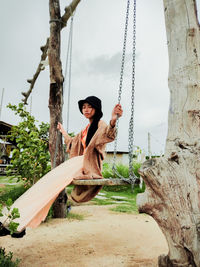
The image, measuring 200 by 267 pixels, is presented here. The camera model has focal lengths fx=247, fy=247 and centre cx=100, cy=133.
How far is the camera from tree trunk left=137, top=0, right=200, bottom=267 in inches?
61.2

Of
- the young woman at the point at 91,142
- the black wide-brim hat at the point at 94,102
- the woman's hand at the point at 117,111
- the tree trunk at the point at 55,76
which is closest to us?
the woman's hand at the point at 117,111

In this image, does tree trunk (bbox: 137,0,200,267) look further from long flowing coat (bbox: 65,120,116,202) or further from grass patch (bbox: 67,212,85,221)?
grass patch (bbox: 67,212,85,221)

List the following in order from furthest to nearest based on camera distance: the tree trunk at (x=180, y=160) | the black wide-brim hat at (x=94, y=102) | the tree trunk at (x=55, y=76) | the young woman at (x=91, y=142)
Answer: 1. the tree trunk at (x=55, y=76)
2. the black wide-brim hat at (x=94, y=102)
3. the young woman at (x=91, y=142)
4. the tree trunk at (x=180, y=160)

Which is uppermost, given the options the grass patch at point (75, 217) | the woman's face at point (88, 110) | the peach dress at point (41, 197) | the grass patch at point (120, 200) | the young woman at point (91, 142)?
the woman's face at point (88, 110)

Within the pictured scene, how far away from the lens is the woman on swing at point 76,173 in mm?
2016

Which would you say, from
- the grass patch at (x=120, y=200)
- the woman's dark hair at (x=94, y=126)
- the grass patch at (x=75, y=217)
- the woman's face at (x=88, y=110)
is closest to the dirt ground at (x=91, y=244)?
the grass patch at (x=75, y=217)

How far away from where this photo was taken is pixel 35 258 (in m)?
2.52

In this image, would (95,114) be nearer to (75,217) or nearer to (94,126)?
(94,126)

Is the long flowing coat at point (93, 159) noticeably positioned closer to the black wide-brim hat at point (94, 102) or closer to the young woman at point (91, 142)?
the young woman at point (91, 142)

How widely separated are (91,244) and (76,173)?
40.9 inches

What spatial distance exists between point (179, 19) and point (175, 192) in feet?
4.39

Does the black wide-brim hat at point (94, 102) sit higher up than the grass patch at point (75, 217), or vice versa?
the black wide-brim hat at point (94, 102)

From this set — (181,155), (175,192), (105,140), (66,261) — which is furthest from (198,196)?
(66,261)

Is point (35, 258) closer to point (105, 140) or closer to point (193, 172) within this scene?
point (105, 140)
